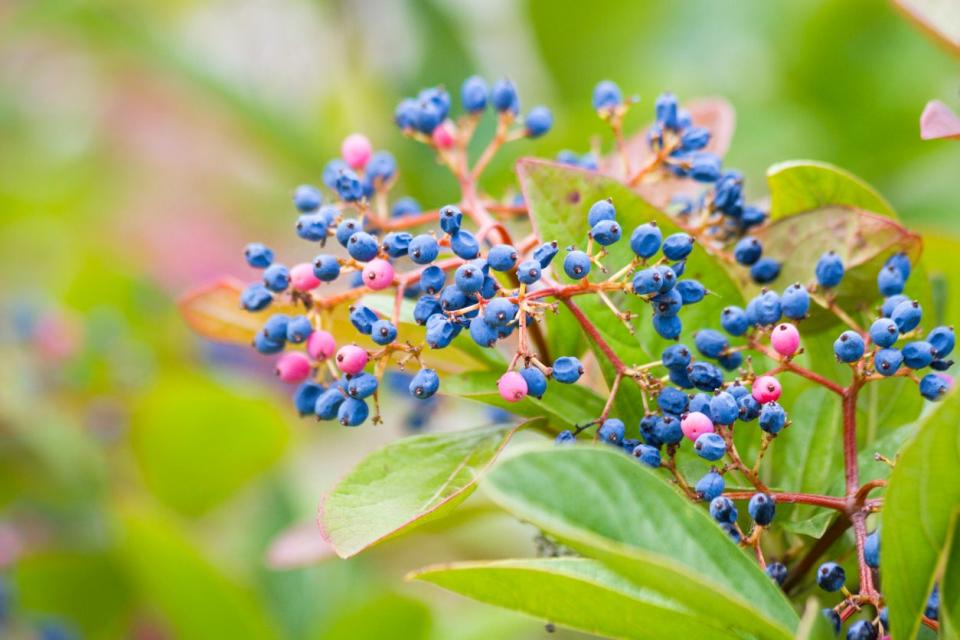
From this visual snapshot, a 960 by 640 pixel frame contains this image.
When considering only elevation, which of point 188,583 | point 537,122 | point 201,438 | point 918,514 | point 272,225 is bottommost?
point 188,583

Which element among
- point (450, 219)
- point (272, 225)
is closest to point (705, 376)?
point (450, 219)

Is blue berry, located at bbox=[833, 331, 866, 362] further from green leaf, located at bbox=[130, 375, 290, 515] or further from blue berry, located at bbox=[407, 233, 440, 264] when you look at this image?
green leaf, located at bbox=[130, 375, 290, 515]

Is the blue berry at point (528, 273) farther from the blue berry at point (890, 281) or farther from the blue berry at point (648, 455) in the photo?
the blue berry at point (890, 281)

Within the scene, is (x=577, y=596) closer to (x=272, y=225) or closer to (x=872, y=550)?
(x=872, y=550)

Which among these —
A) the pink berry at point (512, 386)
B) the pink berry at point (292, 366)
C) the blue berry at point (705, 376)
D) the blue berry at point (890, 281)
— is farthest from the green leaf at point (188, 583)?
the blue berry at point (890, 281)

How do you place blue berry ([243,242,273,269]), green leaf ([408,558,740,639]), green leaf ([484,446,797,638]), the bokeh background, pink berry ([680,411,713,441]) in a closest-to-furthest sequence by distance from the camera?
green leaf ([484,446,797,638]), green leaf ([408,558,740,639]), pink berry ([680,411,713,441]), blue berry ([243,242,273,269]), the bokeh background

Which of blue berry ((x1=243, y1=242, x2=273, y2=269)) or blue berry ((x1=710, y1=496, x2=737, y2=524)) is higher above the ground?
blue berry ((x1=243, y1=242, x2=273, y2=269))

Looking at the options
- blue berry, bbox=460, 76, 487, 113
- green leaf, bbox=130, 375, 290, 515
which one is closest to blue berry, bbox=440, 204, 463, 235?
blue berry, bbox=460, 76, 487, 113
